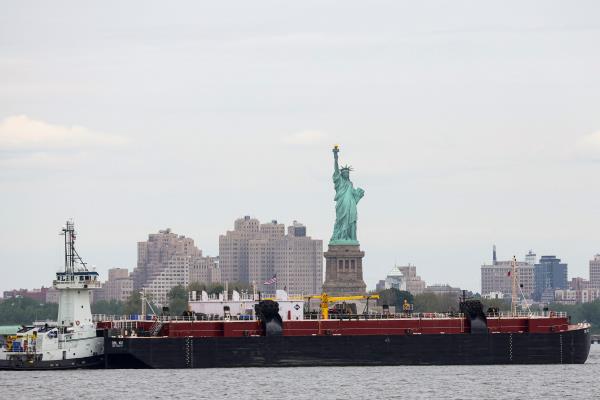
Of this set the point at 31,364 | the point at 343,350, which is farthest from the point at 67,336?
the point at 343,350

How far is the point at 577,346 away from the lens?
13625 cm

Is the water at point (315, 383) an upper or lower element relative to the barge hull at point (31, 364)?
lower

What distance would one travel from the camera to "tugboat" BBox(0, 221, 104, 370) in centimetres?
12812

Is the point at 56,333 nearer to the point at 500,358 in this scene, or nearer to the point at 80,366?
the point at 80,366

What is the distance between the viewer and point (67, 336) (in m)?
129

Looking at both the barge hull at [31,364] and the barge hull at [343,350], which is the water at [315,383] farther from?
the barge hull at [343,350]

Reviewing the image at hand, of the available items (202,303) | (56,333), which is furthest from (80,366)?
(202,303)

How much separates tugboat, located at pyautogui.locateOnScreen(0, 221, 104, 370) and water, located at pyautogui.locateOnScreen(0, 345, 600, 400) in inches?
57.4

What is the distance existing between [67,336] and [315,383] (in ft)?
72.8

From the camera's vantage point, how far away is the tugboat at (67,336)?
Result: 128 m

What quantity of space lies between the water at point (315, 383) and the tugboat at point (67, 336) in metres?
1.46

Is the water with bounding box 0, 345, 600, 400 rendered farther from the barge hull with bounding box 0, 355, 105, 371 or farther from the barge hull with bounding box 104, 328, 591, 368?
the barge hull with bounding box 104, 328, 591, 368

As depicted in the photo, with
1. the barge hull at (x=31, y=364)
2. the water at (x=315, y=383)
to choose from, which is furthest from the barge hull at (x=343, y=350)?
the barge hull at (x=31, y=364)

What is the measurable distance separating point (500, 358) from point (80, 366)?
103 ft
